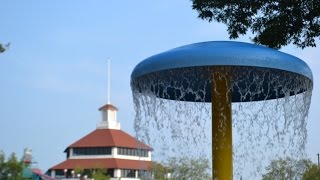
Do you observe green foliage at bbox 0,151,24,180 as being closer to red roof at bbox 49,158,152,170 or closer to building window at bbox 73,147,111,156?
red roof at bbox 49,158,152,170

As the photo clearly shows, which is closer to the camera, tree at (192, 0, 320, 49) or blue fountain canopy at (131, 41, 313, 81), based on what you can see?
blue fountain canopy at (131, 41, 313, 81)

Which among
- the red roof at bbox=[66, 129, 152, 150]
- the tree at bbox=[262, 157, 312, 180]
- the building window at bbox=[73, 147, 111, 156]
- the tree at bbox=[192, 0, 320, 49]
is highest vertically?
the red roof at bbox=[66, 129, 152, 150]

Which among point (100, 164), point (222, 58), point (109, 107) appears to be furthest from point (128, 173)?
point (222, 58)

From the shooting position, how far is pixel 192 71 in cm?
865

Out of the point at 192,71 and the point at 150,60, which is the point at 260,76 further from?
the point at 150,60

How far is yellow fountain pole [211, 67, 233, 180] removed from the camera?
8695mm

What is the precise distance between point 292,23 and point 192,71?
1949mm

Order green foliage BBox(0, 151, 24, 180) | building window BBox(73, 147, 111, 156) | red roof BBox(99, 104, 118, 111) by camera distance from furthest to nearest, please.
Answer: red roof BBox(99, 104, 118, 111)
building window BBox(73, 147, 111, 156)
green foliage BBox(0, 151, 24, 180)

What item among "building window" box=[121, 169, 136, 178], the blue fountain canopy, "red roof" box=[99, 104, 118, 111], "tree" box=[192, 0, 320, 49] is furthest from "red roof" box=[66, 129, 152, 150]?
the blue fountain canopy

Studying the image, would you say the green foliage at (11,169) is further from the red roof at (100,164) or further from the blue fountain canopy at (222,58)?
the red roof at (100,164)

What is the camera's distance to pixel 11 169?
26109 mm

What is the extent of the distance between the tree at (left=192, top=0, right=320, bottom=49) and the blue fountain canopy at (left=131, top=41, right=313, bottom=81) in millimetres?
1068

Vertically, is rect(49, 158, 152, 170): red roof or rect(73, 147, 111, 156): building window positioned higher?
rect(73, 147, 111, 156): building window

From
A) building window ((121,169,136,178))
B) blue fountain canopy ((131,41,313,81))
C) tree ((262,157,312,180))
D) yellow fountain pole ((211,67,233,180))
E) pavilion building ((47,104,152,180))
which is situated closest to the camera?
blue fountain canopy ((131,41,313,81))
